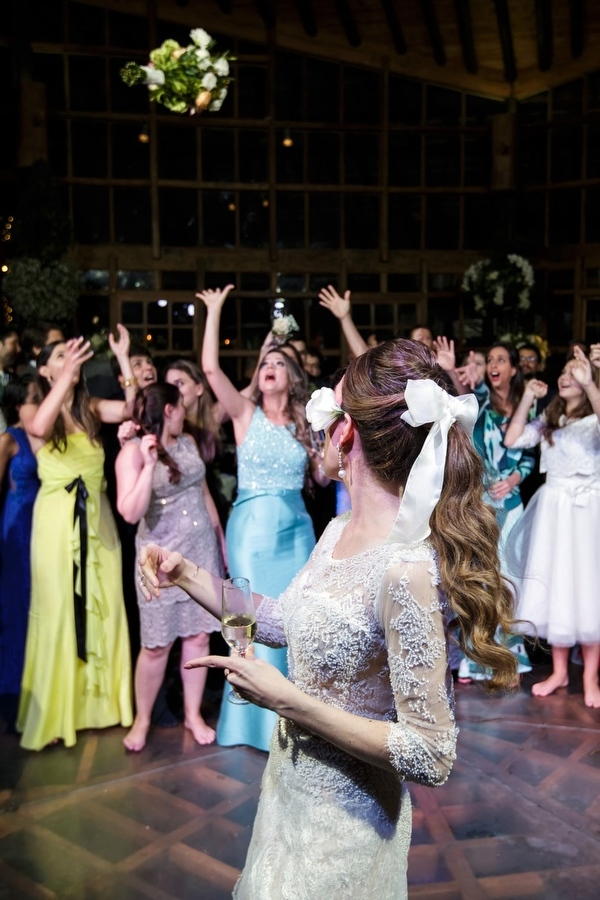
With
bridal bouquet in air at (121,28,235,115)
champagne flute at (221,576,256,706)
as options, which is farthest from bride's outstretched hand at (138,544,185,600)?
bridal bouquet in air at (121,28,235,115)

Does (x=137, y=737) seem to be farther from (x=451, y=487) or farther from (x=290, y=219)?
(x=290, y=219)

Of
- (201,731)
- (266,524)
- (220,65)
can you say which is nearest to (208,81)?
(220,65)

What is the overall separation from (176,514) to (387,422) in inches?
92.6

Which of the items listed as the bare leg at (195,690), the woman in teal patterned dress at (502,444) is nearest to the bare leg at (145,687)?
the bare leg at (195,690)

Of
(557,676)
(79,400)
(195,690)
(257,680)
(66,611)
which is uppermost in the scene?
(79,400)

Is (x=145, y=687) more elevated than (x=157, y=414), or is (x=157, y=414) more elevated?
(x=157, y=414)

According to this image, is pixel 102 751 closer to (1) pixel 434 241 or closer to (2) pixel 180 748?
(2) pixel 180 748

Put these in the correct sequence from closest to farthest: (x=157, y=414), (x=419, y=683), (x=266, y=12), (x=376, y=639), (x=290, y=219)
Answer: (x=419, y=683)
(x=376, y=639)
(x=157, y=414)
(x=266, y=12)
(x=290, y=219)

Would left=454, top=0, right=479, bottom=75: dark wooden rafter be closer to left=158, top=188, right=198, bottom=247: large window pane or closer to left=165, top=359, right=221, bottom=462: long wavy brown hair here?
left=158, top=188, right=198, bottom=247: large window pane

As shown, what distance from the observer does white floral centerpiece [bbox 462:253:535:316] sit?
322 inches

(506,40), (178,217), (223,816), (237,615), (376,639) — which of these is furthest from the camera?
(178,217)

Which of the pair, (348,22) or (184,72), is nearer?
(184,72)

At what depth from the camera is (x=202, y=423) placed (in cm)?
403

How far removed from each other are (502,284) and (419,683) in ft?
24.0
